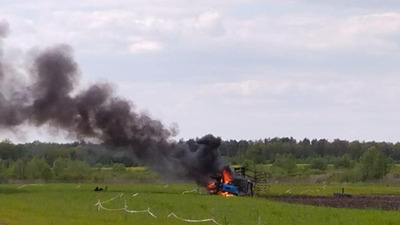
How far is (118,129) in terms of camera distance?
73875 millimetres

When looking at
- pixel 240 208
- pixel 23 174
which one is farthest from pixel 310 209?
pixel 23 174

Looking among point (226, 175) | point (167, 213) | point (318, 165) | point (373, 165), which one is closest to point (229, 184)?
point (226, 175)

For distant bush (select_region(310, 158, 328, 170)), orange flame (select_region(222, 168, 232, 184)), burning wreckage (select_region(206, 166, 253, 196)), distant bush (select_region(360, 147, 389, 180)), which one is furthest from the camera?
distant bush (select_region(310, 158, 328, 170))

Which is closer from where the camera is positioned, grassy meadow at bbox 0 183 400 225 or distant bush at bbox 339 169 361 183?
grassy meadow at bbox 0 183 400 225

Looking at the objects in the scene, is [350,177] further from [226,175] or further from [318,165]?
[226,175]

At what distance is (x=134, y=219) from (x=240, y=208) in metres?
12.0

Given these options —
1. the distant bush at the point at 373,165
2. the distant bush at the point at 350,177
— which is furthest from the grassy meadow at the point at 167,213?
the distant bush at the point at 350,177

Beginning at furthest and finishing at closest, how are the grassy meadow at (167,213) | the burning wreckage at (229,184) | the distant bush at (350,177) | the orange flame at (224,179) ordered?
the distant bush at (350,177) → the orange flame at (224,179) → the burning wreckage at (229,184) → the grassy meadow at (167,213)

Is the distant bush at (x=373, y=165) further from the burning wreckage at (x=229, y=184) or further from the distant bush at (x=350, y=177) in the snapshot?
the burning wreckage at (x=229, y=184)

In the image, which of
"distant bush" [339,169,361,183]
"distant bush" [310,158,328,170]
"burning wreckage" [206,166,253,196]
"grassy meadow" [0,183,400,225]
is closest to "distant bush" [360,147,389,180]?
"distant bush" [339,169,361,183]

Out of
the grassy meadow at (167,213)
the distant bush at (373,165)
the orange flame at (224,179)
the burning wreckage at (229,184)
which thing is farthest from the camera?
the distant bush at (373,165)

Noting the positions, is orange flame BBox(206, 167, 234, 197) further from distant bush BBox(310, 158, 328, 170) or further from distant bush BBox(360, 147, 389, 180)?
distant bush BBox(310, 158, 328, 170)

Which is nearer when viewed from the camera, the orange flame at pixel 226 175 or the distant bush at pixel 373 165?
the orange flame at pixel 226 175

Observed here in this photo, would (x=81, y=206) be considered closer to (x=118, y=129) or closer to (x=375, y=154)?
(x=118, y=129)
